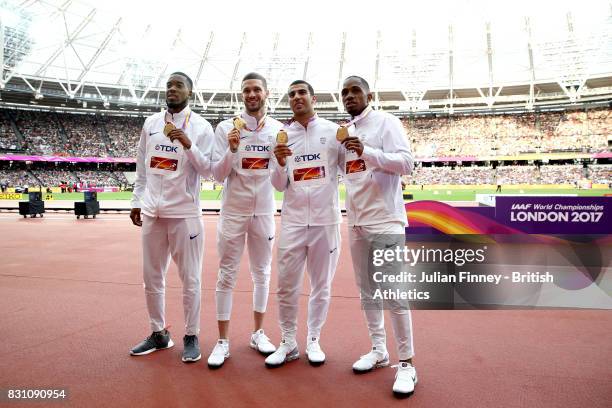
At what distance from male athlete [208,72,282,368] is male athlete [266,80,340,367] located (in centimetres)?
21

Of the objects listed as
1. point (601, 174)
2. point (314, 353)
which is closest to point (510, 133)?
point (601, 174)

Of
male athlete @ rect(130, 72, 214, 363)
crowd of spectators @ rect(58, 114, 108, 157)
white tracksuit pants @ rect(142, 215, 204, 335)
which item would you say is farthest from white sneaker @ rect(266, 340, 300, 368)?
crowd of spectators @ rect(58, 114, 108, 157)

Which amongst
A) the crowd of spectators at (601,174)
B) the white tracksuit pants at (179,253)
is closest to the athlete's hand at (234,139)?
the white tracksuit pants at (179,253)

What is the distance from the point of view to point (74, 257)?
8250 mm

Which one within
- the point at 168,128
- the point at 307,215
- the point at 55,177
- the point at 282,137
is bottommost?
the point at 307,215

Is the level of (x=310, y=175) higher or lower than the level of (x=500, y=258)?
higher

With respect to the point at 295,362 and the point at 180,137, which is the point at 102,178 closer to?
the point at 180,137

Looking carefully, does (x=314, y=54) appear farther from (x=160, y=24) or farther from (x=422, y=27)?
(x=160, y=24)

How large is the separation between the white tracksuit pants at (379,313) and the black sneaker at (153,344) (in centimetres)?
196

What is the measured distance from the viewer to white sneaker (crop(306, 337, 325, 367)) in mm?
3262

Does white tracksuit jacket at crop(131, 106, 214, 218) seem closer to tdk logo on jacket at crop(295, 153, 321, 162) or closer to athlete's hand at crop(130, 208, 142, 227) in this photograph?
athlete's hand at crop(130, 208, 142, 227)

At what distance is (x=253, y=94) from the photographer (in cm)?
349

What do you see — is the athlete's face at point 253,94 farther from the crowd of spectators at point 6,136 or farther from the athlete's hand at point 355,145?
the crowd of spectators at point 6,136

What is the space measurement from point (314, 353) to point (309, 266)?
0.75 meters
